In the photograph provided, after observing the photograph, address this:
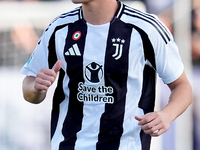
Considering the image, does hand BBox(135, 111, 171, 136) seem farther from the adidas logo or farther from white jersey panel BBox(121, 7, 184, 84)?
the adidas logo

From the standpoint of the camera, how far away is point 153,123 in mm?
1963

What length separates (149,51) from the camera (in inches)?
88.4

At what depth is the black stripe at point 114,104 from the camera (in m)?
2.24

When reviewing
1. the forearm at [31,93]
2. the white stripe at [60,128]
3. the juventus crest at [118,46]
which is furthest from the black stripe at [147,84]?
the forearm at [31,93]

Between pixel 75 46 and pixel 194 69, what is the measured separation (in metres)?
1.84

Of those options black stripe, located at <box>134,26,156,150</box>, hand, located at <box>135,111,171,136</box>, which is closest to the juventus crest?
black stripe, located at <box>134,26,156,150</box>

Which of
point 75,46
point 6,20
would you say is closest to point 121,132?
point 75,46

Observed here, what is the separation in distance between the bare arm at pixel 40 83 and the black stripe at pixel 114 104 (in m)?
0.29

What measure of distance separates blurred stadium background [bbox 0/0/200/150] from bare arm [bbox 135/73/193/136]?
65.2 inches

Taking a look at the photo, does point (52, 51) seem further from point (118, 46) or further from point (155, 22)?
point (155, 22)

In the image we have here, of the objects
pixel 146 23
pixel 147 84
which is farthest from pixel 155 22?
pixel 147 84

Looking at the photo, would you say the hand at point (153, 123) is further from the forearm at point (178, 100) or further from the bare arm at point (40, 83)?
the bare arm at point (40, 83)

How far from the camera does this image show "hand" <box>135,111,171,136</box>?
1955 mm

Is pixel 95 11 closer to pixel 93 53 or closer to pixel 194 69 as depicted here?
pixel 93 53
